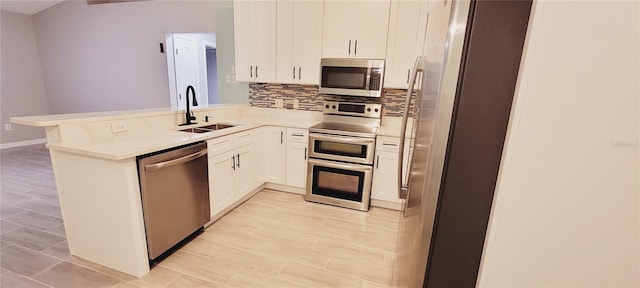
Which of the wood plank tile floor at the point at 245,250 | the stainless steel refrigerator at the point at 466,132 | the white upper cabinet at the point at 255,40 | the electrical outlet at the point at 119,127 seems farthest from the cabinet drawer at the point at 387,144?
the electrical outlet at the point at 119,127

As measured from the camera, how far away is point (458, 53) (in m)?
0.58

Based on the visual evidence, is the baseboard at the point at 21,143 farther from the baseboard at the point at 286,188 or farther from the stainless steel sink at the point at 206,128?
the baseboard at the point at 286,188

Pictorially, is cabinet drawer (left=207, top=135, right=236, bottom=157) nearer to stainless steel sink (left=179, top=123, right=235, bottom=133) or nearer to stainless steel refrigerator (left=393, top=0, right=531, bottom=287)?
stainless steel sink (left=179, top=123, right=235, bottom=133)

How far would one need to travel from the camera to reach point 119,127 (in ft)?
6.53

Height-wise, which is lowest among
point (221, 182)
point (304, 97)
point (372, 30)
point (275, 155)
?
point (221, 182)

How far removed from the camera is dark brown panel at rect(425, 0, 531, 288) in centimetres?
53

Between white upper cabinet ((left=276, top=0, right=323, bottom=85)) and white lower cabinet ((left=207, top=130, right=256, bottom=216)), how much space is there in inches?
35.7

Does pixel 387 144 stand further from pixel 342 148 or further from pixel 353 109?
pixel 353 109

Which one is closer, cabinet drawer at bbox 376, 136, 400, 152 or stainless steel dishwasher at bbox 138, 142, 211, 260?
stainless steel dishwasher at bbox 138, 142, 211, 260

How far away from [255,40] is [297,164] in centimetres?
158

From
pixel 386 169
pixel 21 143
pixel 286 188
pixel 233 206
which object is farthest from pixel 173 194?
pixel 21 143

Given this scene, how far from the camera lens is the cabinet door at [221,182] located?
234cm

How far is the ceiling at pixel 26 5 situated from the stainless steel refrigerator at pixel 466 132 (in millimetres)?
7123

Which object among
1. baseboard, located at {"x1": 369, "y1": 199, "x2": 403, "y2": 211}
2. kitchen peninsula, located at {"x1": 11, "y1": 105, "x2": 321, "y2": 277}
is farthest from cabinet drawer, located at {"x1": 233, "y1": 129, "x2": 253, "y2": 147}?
baseboard, located at {"x1": 369, "y1": 199, "x2": 403, "y2": 211}
